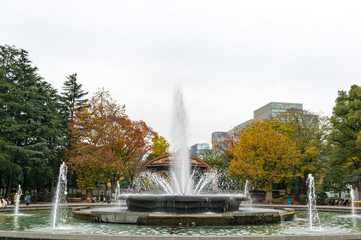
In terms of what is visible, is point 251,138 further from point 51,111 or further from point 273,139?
point 51,111

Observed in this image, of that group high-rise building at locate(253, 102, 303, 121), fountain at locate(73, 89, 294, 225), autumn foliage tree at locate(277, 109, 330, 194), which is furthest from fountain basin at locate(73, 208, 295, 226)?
high-rise building at locate(253, 102, 303, 121)

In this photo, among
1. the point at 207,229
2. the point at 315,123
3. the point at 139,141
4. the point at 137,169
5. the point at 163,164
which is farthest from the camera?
the point at 315,123

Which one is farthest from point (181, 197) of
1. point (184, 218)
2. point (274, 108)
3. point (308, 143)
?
point (274, 108)

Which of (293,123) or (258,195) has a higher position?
(293,123)

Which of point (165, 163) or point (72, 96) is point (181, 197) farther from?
point (72, 96)

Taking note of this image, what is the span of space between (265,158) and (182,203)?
78.9 ft

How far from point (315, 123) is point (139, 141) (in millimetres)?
24626

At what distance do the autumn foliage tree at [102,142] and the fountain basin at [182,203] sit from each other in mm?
21825

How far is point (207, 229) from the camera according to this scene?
1304cm

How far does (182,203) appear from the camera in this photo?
1590 cm

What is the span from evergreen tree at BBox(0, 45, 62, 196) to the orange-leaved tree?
21.3 metres

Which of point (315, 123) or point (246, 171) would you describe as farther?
point (315, 123)

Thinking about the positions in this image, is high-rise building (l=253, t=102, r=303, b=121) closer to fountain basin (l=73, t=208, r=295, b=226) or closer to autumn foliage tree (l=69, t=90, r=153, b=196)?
autumn foliage tree (l=69, t=90, r=153, b=196)

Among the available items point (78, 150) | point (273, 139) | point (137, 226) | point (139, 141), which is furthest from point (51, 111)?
point (137, 226)
